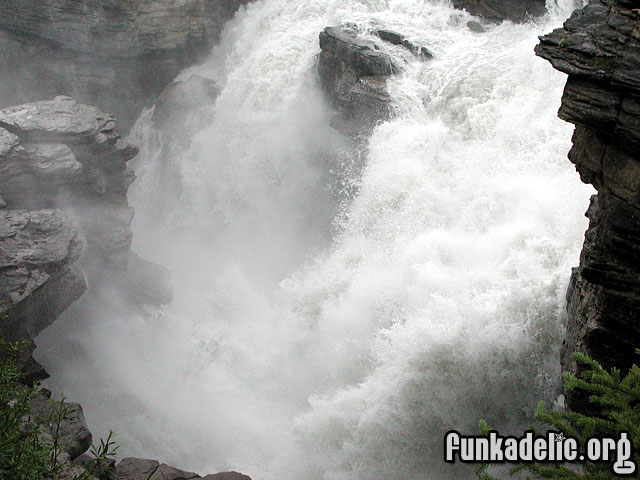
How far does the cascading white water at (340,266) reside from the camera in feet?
32.9

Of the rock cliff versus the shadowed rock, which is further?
the rock cliff

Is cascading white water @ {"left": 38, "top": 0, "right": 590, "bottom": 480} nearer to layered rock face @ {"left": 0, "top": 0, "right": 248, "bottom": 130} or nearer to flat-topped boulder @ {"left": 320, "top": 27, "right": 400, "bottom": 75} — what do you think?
flat-topped boulder @ {"left": 320, "top": 27, "right": 400, "bottom": 75}

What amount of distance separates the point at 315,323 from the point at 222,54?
1242cm

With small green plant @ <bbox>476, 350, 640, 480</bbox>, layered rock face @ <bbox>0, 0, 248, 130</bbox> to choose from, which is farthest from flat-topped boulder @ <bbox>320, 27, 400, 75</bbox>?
small green plant @ <bbox>476, 350, 640, 480</bbox>

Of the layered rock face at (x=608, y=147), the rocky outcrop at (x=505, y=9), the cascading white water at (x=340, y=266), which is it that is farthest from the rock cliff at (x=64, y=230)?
the rocky outcrop at (x=505, y=9)

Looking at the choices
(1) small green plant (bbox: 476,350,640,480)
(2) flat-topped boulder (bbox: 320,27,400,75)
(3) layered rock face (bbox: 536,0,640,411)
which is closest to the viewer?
(1) small green plant (bbox: 476,350,640,480)

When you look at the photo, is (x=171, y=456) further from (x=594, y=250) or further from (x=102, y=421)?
(x=594, y=250)

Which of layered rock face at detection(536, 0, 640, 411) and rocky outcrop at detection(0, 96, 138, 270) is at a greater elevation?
rocky outcrop at detection(0, 96, 138, 270)

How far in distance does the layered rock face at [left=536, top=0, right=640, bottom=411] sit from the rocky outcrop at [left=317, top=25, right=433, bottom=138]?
8152 millimetres

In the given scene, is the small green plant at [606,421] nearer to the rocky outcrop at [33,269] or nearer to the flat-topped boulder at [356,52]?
the rocky outcrop at [33,269]

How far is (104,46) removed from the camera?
19.8 meters

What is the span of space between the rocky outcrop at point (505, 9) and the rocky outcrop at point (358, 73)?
2.71 meters

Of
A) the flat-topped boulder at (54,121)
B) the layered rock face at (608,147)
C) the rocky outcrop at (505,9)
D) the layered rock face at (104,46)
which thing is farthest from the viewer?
the layered rock face at (104,46)

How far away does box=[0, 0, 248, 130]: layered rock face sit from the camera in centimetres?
1906
